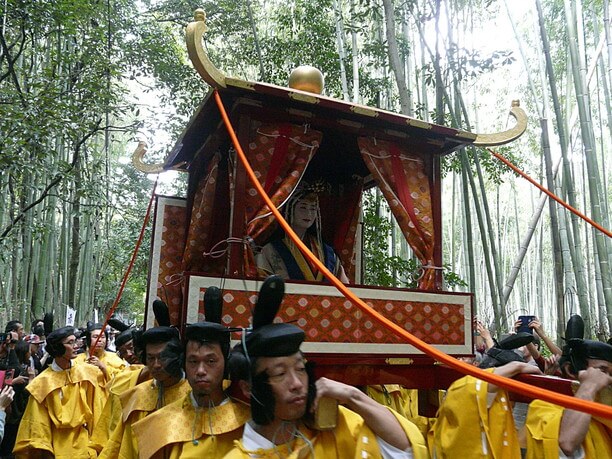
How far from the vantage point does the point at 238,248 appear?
351 centimetres

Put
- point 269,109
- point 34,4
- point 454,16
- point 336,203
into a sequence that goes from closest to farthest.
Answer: point 269,109, point 336,203, point 34,4, point 454,16

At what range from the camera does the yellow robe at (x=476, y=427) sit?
5.98ft

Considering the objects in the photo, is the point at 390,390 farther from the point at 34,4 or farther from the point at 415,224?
the point at 34,4

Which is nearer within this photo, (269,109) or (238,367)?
(238,367)

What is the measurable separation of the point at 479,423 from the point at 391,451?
0.31 m

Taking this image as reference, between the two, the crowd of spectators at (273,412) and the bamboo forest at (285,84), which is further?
the bamboo forest at (285,84)

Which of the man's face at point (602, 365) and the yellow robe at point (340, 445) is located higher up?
the man's face at point (602, 365)

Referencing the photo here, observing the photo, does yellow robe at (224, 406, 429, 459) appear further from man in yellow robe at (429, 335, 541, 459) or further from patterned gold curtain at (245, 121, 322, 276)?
patterned gold curtain at (245, 121, 322, 276)

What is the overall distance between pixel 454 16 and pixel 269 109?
227 inches

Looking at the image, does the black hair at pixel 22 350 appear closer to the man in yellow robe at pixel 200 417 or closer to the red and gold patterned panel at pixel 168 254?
the red and gold patterned panel at pixel 168 254

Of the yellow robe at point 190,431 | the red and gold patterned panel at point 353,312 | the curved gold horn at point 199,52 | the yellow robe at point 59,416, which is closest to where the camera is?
the yellow robe at point 190,431

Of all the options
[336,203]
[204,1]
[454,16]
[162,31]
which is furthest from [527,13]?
[336,203]

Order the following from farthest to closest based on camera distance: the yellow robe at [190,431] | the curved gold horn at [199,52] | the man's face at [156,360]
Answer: the curved gold horn at [199,52], the man's face at [156,360], the yellow robe at [190,431]

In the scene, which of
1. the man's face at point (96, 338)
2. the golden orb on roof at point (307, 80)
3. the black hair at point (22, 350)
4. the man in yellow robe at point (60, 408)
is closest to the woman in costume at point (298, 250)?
the golden orb on roof at point (307, 80)
